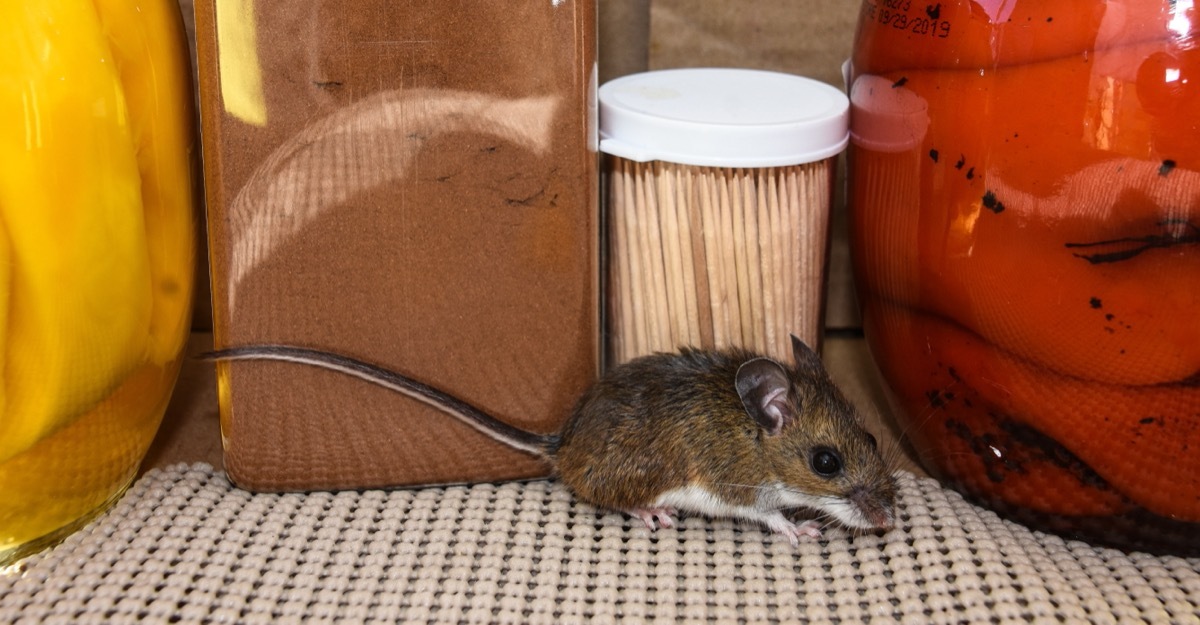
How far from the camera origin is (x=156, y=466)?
130cm

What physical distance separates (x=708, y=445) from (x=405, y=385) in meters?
0.34

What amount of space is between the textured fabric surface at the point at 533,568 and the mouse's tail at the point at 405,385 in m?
0.07

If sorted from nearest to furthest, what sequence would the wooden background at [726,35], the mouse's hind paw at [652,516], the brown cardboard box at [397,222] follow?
the brown cardboard box at [397,222] < the mouse's hind paw at [652,516] < the wooden background at [726,35]

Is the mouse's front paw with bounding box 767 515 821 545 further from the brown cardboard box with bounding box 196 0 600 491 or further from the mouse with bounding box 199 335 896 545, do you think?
the brown cardboard box with bounding box 196 0 600 491

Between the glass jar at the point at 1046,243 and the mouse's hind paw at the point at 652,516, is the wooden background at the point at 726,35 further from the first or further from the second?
the mouse's hind paw at the point at 652,516

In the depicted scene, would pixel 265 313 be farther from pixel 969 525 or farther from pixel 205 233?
pixel 969 525

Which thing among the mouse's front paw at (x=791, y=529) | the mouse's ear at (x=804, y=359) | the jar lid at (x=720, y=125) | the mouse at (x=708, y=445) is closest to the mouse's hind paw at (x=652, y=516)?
the mouse at (x=708, y=445)

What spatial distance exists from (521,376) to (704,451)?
0.73 ft

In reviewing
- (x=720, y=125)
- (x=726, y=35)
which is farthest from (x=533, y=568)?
(x=726, y=35)

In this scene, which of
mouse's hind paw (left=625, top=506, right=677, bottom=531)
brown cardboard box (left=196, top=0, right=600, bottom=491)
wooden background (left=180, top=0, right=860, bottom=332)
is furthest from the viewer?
wooden background (left=180, top=0, right=860, bottom=332)

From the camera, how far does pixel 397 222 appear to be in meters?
1.13

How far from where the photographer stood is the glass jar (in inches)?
37.0

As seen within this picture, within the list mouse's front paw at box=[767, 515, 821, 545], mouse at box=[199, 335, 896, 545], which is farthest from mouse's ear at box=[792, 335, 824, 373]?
mouse's front paw at box=[767, 515, 821, 545]

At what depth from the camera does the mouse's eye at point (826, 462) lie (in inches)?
46.0
